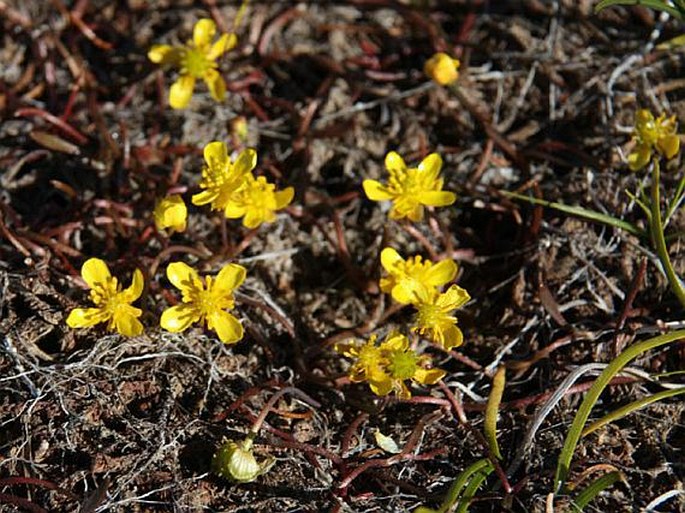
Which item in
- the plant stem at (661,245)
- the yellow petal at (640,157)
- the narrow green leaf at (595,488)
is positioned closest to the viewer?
the narrow green leaf at (595,488)

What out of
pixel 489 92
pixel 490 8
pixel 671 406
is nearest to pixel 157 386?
pixel 671 406

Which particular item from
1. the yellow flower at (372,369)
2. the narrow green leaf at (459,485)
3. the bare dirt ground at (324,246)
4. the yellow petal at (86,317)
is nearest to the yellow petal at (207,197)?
the bare dirt ground at (324,246)

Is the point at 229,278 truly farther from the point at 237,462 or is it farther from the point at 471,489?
the point at 471,489

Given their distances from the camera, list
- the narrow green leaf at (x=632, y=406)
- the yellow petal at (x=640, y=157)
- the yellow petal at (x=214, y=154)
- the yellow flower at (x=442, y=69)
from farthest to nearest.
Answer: the yellow flower at (x=442, y=69), the yellow petal at (x=640, y=157), the yellow petal at (x=214, y=154), the narrow green leaf at (x=632, y=406)

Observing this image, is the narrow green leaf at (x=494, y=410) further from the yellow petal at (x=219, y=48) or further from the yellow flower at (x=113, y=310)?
the yellow petal at (x=219, y=48)

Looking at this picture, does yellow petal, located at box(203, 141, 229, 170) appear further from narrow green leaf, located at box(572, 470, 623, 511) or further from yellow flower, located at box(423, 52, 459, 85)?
narrow green leaf, located at box(572, 470, 623, 511)

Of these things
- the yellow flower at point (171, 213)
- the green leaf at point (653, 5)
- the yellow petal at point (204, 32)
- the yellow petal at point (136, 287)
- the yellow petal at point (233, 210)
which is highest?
the green leaf at point (653, 5)
